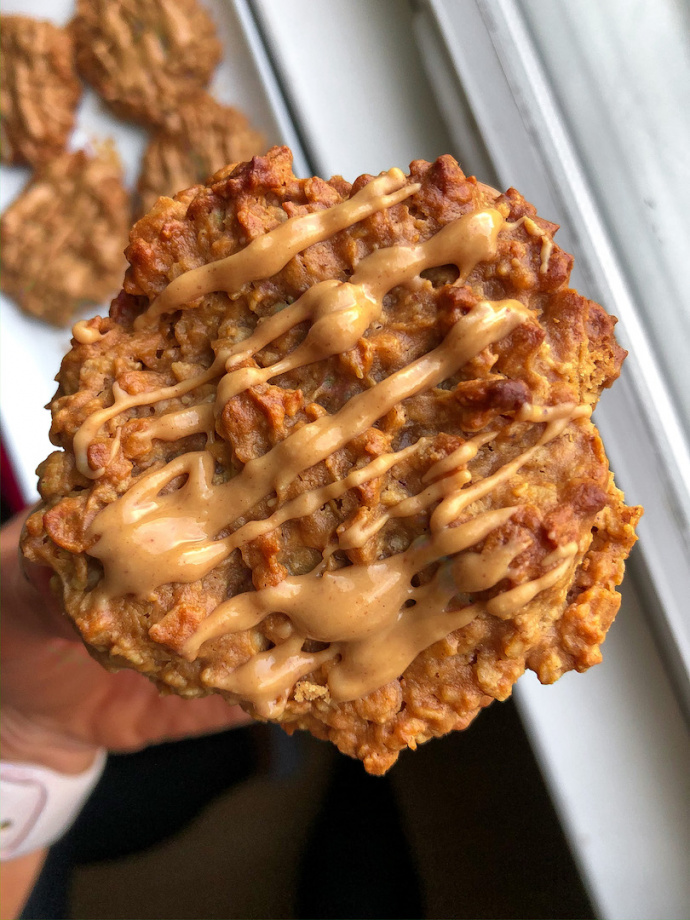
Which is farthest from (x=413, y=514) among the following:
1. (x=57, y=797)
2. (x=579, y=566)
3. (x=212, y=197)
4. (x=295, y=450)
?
(x=57, y=797)

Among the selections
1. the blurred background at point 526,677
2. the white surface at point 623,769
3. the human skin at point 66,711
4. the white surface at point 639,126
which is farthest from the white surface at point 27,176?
the white surface at point 623,769

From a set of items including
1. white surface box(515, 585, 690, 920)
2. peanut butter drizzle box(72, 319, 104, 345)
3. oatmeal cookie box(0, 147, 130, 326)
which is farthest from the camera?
oatmeal cookie box(0, 147, 130, 326)

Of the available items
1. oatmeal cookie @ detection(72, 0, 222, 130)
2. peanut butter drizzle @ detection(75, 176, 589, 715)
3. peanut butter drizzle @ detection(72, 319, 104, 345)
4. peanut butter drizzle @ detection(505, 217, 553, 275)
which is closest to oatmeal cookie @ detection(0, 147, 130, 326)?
oatmeal cookie @ detection(72, 0, 222, 130)

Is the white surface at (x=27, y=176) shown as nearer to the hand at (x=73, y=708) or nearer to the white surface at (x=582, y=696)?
the white surface at (x=582, y=696)

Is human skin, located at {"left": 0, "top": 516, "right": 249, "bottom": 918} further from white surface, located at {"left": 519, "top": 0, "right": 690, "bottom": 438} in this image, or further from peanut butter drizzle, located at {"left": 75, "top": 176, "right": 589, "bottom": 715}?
white surface, located at {"left": 519, "top": 0, "right": 690, "bottom": 438}

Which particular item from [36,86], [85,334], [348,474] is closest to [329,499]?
[348,474]

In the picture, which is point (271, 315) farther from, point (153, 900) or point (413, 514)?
point (153, 900)

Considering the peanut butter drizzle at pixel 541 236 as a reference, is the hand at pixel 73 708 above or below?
below

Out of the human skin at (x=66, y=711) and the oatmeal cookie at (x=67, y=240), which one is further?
the oatmeal cookie at (x=67, y=240)
